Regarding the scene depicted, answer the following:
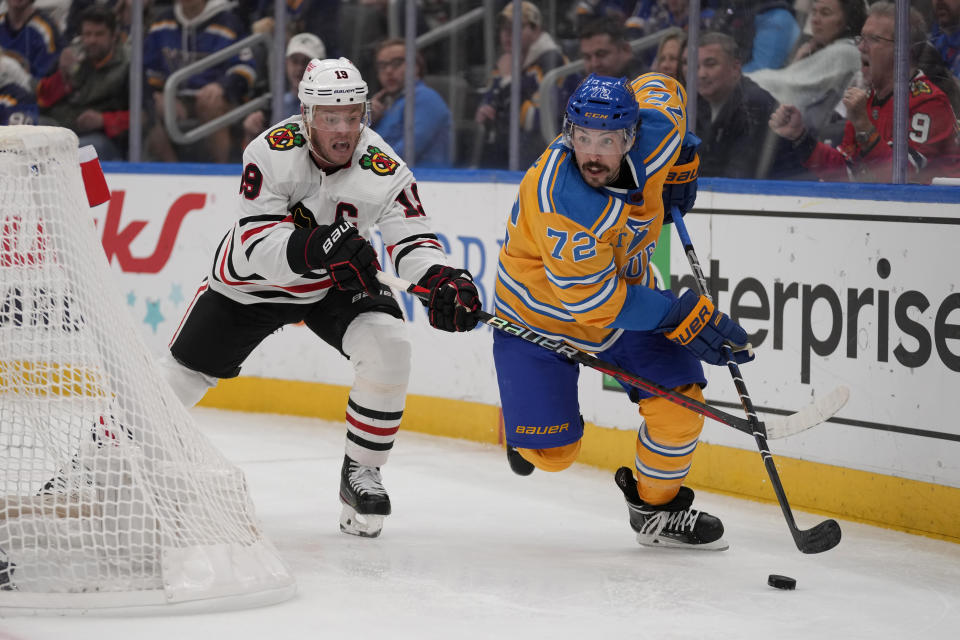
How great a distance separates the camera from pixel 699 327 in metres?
3.00

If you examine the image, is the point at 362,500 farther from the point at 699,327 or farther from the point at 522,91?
the point at 522,91

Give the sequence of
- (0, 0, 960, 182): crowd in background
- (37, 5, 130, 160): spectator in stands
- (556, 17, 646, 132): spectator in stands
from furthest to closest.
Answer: (37, 5, 130, 160): spectator in stands
(556, 17, 646, 132): spectator in stands
(0, 0, 960, 182): crowd in background

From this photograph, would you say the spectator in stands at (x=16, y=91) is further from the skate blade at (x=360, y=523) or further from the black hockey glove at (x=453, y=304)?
the black hockey glove at (x=453, y=304)

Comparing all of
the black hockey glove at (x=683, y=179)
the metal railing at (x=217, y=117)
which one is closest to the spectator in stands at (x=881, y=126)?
the black hockey glove at (x=683, y=179)

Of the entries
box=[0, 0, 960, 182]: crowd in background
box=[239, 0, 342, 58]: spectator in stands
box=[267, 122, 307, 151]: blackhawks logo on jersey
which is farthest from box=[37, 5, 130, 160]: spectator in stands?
box=[267, 122, 307, 151]: blackhawks logo on jersey

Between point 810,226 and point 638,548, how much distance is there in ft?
3.21

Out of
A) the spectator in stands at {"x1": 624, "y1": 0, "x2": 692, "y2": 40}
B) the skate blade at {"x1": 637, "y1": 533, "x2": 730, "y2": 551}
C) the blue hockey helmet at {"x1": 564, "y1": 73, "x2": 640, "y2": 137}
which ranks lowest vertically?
the skate blade at {"x1": 637, "y1": 533, "x2": 730, "y2": 551}

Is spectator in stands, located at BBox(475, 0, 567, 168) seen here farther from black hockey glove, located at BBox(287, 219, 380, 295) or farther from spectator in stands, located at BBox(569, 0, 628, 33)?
black hockey glove, located at BBox(287, 219, 380, 295)

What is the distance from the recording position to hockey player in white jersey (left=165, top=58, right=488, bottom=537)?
10.1 feet

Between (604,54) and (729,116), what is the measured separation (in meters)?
0.56

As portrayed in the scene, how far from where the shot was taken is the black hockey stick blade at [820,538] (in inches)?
114

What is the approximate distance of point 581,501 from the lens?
3865mm

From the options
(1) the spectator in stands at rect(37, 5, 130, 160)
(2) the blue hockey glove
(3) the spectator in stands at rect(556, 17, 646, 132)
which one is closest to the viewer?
(2) the blue hockey glove

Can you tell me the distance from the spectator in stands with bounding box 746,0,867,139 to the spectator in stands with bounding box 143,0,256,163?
7.42ft
